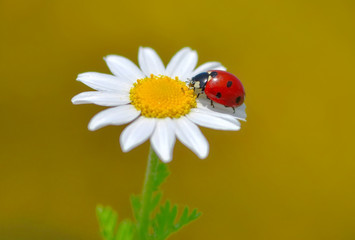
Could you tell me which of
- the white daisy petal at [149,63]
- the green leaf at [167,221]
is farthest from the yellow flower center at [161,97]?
the green leaf at [167,221]

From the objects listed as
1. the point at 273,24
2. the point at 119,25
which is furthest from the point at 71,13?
the point at 273,24

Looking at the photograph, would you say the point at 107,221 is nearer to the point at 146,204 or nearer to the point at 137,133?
the point at 146,204

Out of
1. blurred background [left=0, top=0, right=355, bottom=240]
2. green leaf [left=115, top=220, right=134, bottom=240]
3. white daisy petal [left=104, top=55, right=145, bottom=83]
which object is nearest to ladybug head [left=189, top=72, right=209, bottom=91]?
white daisy petal [left=104, top=55, right=145, bottom=83]

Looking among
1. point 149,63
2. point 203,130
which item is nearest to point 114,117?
point 149,63

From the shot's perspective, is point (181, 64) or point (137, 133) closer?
point (137, 133)

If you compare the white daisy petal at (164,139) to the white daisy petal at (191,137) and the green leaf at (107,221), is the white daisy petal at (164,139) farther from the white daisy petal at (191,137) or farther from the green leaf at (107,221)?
the green leaf at (107,221)

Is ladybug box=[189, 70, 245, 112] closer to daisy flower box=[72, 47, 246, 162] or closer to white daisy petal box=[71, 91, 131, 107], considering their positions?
daisy flower box=[72, 47, 246, 162]

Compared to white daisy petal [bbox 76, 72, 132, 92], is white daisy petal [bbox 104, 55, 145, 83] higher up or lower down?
higher up
